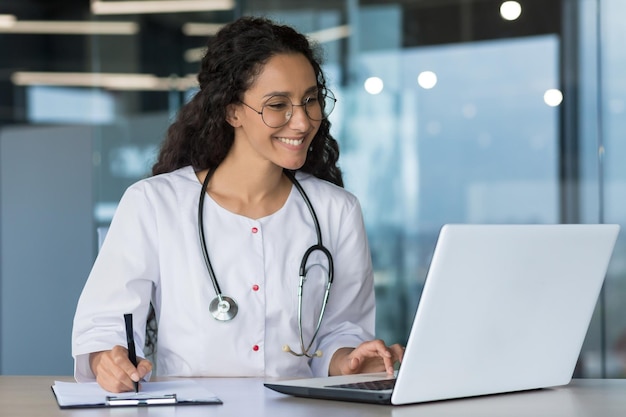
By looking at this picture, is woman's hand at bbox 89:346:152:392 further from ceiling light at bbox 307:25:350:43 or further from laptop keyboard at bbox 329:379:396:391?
ceiling light at bbox 307:25:350:43

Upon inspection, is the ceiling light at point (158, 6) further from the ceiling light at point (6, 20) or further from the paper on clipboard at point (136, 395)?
the ceiling light at point (6, 20)

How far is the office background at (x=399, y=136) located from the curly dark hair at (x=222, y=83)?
6.76 ft

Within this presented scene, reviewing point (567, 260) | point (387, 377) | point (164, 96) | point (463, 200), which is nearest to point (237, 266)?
point (387, 377)

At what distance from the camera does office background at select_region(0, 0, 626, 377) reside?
4203mm

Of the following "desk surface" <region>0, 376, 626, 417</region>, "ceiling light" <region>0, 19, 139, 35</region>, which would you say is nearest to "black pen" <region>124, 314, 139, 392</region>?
"desk surface" <region>0, 376, 626, 417</region>

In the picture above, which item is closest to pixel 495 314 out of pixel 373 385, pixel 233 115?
pixel 373 385

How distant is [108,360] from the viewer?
5.33ft

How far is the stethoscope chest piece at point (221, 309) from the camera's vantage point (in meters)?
2.03

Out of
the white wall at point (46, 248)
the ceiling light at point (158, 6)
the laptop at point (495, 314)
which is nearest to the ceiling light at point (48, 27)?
the ceiling light at point (158, 6)

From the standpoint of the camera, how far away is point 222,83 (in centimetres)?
221

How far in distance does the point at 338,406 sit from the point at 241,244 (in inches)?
27.2

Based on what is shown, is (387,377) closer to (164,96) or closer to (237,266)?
(237,266)

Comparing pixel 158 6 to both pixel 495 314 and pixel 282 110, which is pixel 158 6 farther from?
pixel 495 314

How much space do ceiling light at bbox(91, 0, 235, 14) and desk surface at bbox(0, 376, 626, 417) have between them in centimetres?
335
